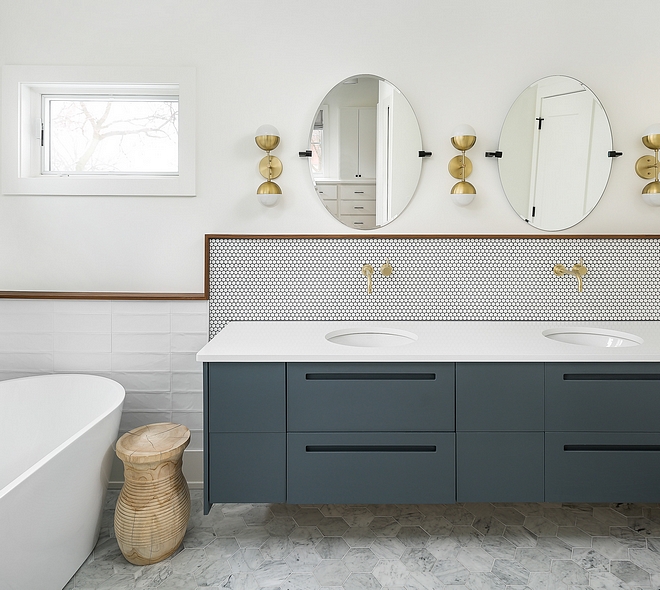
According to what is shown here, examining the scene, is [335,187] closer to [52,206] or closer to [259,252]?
[259,252]

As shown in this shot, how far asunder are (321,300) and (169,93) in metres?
1.26

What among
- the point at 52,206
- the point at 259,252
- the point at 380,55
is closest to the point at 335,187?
the point at 259,252

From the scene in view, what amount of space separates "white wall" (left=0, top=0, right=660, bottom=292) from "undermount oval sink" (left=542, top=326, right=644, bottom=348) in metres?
0.51

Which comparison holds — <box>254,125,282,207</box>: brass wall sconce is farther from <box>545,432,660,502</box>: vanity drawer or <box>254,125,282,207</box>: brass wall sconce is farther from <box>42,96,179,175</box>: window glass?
<box>545,432,660,502</box>: vanity drawer

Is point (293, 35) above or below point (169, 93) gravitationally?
above

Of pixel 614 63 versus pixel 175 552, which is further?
pixel 614 63

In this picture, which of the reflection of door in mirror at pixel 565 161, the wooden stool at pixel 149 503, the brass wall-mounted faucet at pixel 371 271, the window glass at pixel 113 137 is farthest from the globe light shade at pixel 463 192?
the wooden stool at pixel 149 503

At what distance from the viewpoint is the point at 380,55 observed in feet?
7.37

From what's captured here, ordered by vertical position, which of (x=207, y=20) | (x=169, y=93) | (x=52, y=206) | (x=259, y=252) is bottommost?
(x=259, y=252)

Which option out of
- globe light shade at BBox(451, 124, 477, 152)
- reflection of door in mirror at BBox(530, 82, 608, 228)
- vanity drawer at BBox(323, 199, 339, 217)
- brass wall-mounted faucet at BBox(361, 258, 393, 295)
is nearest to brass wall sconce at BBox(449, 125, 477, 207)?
globe light shade at BBox(451, 124, 477, 152)

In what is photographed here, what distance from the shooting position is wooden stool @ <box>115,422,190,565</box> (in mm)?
1720

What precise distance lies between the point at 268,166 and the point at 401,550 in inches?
68.0

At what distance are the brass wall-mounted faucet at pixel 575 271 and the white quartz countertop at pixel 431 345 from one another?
0.76 feet

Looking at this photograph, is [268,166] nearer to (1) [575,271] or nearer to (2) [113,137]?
(2) [113,137]
